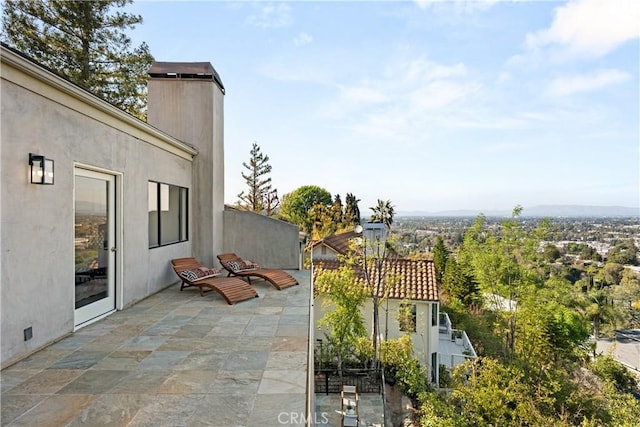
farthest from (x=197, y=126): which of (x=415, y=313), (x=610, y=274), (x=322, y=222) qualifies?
(x=610, y=274)

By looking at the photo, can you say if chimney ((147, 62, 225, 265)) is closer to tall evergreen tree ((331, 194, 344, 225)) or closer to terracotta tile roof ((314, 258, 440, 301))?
terracotta tile roof ((314, 258, 440, 301))

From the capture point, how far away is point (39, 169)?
3.72m

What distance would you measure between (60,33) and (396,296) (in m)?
16.2

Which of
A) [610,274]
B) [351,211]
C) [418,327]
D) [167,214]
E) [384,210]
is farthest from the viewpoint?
[610,274]

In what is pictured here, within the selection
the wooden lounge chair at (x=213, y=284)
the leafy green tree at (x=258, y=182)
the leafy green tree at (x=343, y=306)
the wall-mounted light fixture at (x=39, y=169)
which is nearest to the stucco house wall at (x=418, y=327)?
the leafy green tree at (x=343, y=306)

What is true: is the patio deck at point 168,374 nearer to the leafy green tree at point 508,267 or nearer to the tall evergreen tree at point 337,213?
the leafy green tree at point 508,267

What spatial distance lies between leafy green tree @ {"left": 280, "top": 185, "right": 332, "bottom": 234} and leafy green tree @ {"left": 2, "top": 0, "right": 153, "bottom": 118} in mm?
17429

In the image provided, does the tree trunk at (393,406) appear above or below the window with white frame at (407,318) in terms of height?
below

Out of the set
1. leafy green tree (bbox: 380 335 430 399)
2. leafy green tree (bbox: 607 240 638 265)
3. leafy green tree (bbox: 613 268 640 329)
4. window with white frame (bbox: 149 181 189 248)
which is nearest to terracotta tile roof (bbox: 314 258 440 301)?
leafy green tree (bbox: 380 335 430 399)

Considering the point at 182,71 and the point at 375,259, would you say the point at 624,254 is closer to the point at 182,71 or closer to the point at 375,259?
the point at 375,259

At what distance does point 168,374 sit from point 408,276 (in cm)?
1200

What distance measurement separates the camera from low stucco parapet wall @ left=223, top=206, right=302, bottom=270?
8945 millimetres

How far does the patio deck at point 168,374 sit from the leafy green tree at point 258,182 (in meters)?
23.8

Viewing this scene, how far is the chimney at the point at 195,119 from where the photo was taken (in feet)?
27.4
